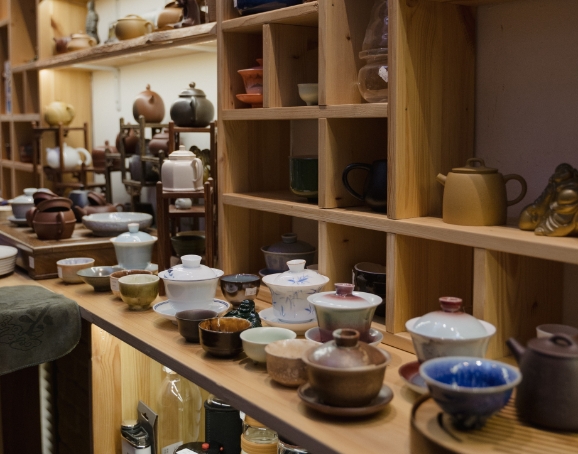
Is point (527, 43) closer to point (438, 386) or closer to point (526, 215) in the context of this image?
point (526, 215)

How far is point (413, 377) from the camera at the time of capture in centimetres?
142

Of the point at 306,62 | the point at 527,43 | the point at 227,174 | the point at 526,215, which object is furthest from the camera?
the point at 227,174

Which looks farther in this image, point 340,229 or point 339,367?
point 340,229

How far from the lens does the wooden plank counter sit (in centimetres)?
123

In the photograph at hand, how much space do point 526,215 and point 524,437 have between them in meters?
0.51

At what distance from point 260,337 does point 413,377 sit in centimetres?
39

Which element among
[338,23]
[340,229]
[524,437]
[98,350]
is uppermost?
[338,23]

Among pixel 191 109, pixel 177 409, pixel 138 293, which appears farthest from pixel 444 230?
pixel 191 109

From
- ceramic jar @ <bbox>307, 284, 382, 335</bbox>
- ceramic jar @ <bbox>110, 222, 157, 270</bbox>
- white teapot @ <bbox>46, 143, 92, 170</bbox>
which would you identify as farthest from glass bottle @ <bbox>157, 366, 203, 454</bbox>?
white teapot @ <bbox>46, 143, 92, 170</bbox>

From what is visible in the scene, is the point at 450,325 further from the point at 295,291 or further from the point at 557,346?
the point at 295,291

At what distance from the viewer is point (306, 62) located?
6.87 feet

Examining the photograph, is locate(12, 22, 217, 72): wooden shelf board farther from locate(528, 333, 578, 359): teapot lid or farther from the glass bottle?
locate(528, 333, 578, 359): teapot lid

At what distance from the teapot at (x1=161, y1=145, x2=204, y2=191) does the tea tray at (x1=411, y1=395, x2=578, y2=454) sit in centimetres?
129

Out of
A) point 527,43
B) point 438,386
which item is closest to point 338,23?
point 527,43
